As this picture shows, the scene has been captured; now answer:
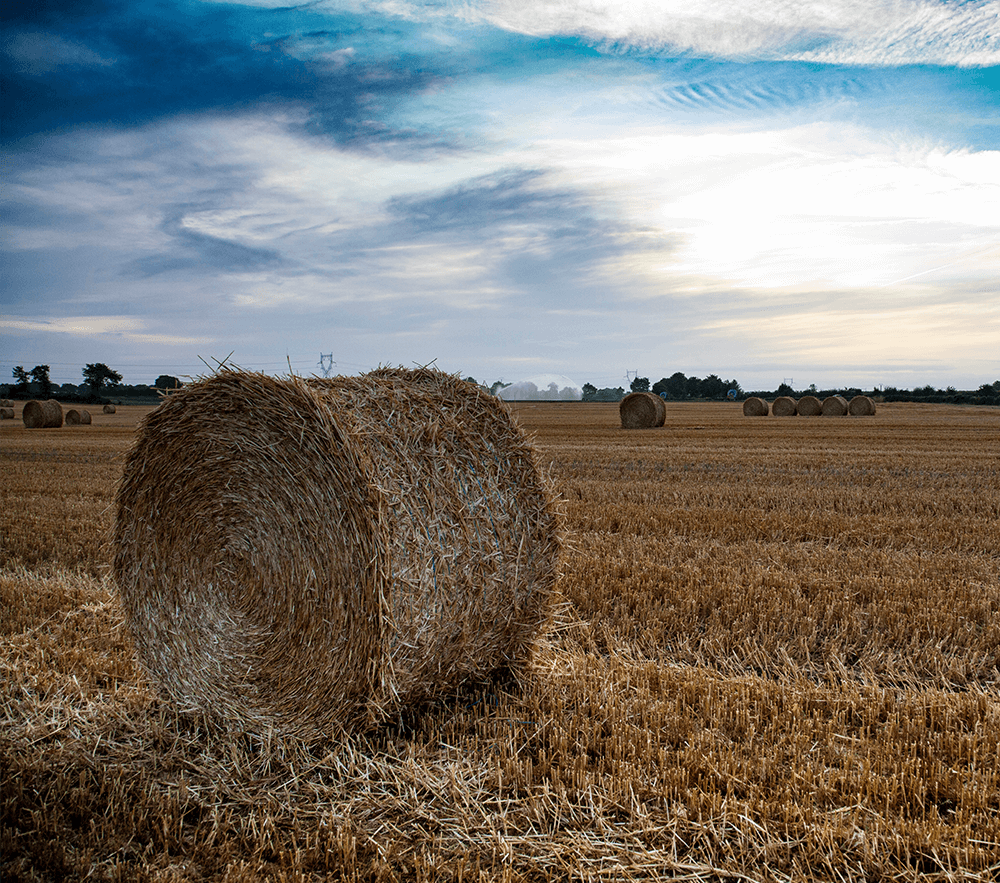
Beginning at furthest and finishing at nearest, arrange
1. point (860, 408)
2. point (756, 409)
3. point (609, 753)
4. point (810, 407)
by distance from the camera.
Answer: point (756, 409) < point (810, 407) < point (860, 408) < point (609, 753)

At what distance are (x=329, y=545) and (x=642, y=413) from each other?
26085 millimetres

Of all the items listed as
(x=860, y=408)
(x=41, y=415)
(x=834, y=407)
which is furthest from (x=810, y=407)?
(x=41, y=415)

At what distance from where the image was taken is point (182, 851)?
326 cm

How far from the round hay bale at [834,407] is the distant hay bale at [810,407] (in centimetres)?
20

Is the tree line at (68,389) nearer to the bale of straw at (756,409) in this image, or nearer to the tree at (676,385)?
the bale of straw at (756,409)

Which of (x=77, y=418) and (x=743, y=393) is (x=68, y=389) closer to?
(x=77, y=418)

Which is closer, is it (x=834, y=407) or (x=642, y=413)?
(x=642, y=413)

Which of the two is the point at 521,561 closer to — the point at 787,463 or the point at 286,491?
the point at 286,491

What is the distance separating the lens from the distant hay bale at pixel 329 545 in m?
4.14

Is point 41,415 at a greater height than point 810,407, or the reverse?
point 810,407

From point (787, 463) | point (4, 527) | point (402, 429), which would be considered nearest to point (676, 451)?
point (787, 463)

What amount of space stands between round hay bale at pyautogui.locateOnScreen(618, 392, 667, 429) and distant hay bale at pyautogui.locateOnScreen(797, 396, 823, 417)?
14970 mm

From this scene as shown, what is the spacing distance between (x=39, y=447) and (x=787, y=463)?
768 inches

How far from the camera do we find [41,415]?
110 ft
